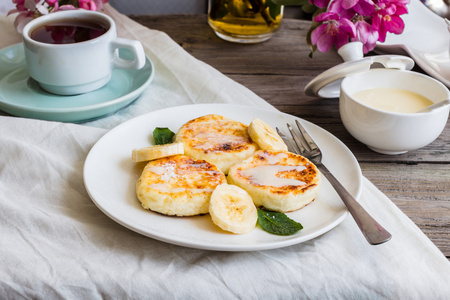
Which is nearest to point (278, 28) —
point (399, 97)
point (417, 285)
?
point (399, 97)

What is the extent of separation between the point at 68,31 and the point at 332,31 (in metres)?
0.76

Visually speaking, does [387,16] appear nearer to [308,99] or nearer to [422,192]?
[308,99]

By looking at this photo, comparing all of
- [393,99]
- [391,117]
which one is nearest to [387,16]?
[393,99]

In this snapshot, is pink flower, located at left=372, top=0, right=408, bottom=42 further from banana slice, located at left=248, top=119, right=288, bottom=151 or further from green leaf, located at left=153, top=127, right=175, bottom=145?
green leaf, located at left=153, top=127, right=175, bottom=145

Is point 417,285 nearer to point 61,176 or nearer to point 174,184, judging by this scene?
point 174,184

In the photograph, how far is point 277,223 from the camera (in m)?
0.97

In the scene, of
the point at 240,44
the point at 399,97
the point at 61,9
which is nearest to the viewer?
the point at 399,97

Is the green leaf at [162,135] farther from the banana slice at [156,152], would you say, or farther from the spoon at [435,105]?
the spoon at [435,105]

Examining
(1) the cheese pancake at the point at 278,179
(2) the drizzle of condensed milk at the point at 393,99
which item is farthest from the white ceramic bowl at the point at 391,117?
(1) the cheese pancake at the point at 278,179

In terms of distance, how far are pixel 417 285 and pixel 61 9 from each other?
130 cm

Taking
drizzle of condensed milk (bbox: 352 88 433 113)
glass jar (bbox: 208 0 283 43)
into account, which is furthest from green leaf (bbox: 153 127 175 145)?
glass jar (bbox: 208 0 283 43)

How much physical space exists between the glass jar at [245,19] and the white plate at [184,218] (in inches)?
24.7

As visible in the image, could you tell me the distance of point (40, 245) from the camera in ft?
3.19

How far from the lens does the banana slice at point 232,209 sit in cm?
94
